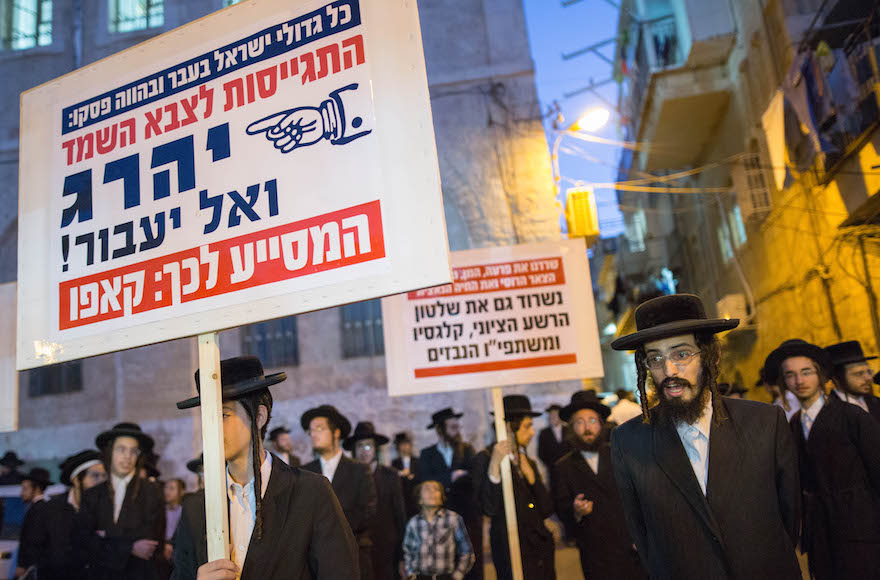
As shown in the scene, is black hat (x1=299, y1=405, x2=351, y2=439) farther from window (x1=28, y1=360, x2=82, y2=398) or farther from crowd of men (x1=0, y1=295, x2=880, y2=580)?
window (x1=28, y1=360, x2=82, y2=398)

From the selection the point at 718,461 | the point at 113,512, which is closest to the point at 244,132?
the point at 718,461

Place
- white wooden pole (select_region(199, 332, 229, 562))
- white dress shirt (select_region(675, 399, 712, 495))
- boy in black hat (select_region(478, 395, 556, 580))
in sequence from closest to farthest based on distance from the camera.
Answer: white wooden pole (select_region(199, 332, 229, 562))
white dress shirt (select_region(675, 399, 712, 495))
boy in black hat (select_region(478, 395, 556, 580))

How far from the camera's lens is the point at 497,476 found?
20.6 feet

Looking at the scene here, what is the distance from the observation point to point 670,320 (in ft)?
11.2

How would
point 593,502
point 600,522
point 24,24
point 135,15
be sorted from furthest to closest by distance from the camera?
point 24,24 < point 135,15 < point 593,502 < point 600,522

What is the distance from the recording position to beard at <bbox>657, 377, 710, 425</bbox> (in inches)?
130

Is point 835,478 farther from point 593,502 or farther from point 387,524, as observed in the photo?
point 387,524

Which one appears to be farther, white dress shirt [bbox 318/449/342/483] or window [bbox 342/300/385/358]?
window [bbox 342/300/385/358]

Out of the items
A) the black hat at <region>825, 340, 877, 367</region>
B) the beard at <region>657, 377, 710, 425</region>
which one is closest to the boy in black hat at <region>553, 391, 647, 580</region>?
the black hat at <region>825, 340, 877, 367</region>

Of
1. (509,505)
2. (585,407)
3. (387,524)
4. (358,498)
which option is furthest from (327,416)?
(585,407)

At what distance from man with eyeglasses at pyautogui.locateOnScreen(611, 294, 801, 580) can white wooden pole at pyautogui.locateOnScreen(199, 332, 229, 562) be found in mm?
1806

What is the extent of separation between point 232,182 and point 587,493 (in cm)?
456

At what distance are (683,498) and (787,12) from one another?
12927 millimetres

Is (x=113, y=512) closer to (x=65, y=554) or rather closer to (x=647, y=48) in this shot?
(x=65, y=554)
